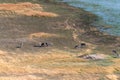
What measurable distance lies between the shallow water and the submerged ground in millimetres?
1317

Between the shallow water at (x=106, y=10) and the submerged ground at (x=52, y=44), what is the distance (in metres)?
1.32

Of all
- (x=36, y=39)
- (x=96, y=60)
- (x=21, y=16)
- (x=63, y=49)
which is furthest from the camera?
(x=21, y=16)

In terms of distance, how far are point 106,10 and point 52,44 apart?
53.5 feet

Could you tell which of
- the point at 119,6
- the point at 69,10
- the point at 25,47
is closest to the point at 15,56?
the point at 25,47

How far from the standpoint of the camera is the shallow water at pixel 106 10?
118ft

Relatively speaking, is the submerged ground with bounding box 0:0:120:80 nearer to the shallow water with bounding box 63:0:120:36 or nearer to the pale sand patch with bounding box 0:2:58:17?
the pale sand patch with bounding box 0:2:58:17

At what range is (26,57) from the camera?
24391 mm

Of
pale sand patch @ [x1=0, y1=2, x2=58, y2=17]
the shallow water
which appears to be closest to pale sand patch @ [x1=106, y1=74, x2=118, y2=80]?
the shallow water

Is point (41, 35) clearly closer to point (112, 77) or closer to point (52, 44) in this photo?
point (52, 44)

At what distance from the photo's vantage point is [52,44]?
28.6 meters

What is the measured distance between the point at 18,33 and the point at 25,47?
15.8 ft

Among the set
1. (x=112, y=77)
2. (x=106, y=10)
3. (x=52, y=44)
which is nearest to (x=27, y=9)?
(x=106, y=10)

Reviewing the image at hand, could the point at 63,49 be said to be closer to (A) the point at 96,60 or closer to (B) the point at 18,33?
(A) the point at 96,60

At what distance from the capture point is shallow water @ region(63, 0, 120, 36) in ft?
118
